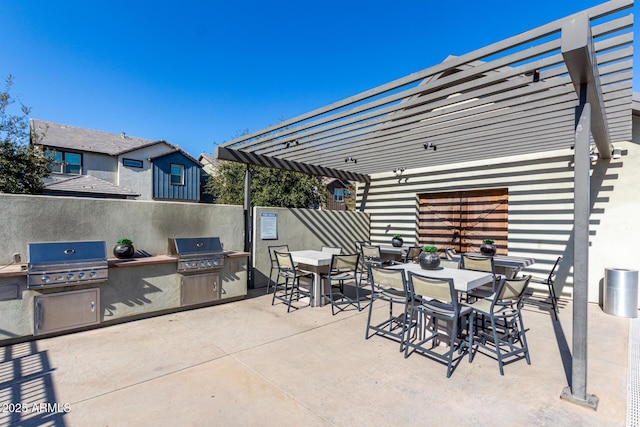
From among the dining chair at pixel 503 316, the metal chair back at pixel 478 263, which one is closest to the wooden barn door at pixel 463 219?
the metal chair back at pixel 478 263

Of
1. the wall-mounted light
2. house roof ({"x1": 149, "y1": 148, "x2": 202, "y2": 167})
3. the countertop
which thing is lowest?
the countertop

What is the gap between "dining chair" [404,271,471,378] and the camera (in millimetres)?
2752

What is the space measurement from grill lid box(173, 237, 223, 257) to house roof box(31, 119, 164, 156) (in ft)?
41.9

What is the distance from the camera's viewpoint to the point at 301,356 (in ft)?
9.87

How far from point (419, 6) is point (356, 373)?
848 cm

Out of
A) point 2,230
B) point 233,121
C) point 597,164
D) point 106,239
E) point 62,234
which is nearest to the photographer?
point 2,230

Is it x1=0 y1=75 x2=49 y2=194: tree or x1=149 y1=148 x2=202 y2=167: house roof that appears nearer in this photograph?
x1=0 y1=75 x2=49 y2=194: tree

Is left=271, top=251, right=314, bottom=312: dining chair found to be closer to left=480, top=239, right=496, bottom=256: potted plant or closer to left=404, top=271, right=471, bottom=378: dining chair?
left=404, top=271, right=471, bottom=378: dining chair

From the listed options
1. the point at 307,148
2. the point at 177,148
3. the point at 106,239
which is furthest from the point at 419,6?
the point at 177,148

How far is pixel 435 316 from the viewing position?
292cm

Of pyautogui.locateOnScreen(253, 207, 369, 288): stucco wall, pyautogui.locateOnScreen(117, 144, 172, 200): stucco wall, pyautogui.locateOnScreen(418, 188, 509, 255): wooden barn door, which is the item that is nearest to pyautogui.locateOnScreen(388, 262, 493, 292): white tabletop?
pyautogui.locateOnScreen(253, 207, 369, 288): stucco wall

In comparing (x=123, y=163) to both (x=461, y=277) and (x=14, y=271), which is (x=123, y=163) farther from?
(x=461, y=277)

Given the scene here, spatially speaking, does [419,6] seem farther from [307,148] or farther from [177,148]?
[177,148]

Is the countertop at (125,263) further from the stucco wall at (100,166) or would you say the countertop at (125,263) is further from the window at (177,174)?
the window at (177,174)
